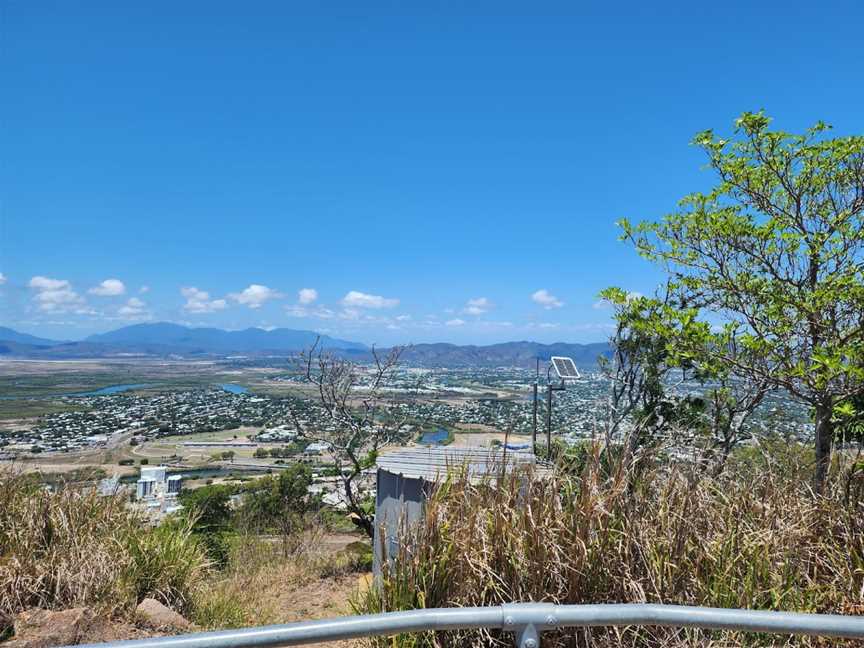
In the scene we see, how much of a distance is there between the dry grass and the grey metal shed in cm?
18

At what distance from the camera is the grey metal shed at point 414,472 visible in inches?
108

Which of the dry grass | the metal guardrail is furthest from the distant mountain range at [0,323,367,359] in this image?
the metal guardrail

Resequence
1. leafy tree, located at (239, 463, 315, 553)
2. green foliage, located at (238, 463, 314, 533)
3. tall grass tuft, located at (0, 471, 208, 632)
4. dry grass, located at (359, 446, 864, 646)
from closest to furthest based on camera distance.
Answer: dry grass, located at (359, 446, 864, 646) < tall grass tuft, located at (0, 471, 208, 632) < leafy tree, located at (239, 463, 315, 553) < green foliage, located at (238, 463, 314, 533)

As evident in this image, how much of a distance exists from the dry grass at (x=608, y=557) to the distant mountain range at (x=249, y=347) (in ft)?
16.5

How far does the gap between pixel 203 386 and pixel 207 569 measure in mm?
42524

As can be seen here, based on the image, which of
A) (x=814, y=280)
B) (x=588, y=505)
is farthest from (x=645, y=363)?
(x=588, y=505)

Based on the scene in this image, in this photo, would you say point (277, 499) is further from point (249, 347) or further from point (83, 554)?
point (249, 347)

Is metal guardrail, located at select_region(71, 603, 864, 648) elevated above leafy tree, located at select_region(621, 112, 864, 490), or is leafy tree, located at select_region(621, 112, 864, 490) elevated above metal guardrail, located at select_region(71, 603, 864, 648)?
leafy tree, located at select_region(621, 112, 864, 490)

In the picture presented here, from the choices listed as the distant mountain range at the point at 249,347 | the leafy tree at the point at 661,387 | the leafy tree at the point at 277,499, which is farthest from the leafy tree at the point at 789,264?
the leafy tree at the point at 277,499

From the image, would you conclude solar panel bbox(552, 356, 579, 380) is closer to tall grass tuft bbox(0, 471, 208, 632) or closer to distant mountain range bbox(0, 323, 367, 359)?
tall grass tuft bbox(0, 471, 208, 632)

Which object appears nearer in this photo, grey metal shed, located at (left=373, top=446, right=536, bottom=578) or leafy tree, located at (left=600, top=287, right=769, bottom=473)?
grey metal shed, located at (left=373, top=446, right=536, bottom=578)

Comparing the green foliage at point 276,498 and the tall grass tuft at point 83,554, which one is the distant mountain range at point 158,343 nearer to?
the green foliage at point 276,498

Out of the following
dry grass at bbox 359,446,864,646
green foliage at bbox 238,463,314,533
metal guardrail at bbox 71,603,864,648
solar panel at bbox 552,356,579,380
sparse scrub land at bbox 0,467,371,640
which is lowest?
green foliage at bbox 238,463,314,533

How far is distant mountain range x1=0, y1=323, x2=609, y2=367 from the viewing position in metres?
12.4
